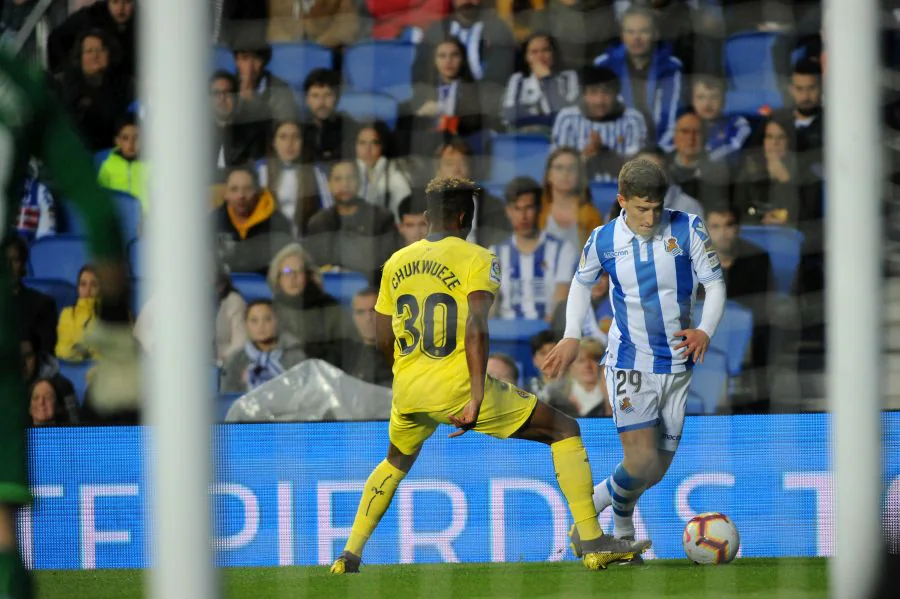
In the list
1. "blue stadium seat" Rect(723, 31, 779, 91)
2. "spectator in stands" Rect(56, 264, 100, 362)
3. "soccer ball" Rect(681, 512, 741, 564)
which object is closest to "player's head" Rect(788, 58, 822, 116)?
"blue stadium seat" Rect(723, 31, 779, 91)

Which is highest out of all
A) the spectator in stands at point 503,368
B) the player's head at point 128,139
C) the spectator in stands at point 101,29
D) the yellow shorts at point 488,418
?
the spectator in stands at point 101,29

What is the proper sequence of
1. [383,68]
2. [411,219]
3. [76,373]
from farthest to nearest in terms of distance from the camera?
[383,68] → [76,373] → [411,219]

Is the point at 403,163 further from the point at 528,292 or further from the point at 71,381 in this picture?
the point at 71,381

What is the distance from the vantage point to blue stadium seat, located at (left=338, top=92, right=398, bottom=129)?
248 inches

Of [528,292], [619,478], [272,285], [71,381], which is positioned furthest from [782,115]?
[71,381]

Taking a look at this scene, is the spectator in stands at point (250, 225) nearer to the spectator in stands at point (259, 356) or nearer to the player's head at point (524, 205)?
the spectator in stands at point (259, 356)

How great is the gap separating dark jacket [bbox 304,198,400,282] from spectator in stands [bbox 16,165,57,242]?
133 centimetres

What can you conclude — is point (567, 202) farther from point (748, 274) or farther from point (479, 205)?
point (748, 274)

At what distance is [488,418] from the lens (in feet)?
16.8

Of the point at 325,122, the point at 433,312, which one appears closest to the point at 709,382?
the point at 433,312

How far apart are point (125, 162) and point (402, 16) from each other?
1477 mm

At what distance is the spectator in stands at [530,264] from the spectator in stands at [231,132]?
3.64 ft

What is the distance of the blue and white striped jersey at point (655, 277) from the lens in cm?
505

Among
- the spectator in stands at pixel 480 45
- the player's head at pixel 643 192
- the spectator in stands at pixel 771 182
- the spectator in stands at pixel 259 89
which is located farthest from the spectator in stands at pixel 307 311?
the spectator in stands at pixel 771 182
